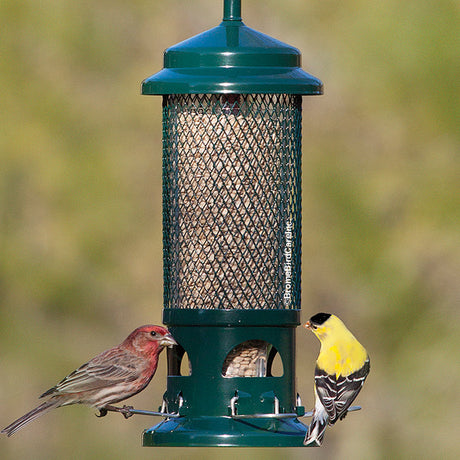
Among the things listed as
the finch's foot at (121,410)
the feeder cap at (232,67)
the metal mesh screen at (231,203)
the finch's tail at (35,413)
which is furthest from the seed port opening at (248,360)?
the feeder cap at (232,67)

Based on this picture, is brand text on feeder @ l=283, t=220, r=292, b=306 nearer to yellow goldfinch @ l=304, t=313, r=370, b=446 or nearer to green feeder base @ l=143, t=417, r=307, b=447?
yellow goldfinch @ l=304, t=313, r=370, b=446

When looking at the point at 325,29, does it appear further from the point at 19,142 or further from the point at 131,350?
the point at 131,350

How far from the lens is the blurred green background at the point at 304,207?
49.8 feet

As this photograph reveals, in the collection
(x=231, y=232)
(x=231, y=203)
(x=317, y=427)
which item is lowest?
(x=317, y=427)

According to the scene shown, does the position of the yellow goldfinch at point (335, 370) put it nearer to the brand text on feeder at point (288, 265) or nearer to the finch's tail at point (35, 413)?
the brand text on feeder at point (288, 265)

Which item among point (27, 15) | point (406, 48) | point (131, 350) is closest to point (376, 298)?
point (406, 48)

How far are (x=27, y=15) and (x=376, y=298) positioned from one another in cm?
542

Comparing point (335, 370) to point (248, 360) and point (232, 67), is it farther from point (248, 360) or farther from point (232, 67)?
point (232, 67)

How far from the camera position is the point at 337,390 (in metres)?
8.69

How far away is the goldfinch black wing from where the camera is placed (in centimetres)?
860

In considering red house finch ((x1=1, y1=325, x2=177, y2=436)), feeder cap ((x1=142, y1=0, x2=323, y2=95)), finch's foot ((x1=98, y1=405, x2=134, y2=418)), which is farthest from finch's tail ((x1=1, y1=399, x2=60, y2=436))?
feeder cap ((x1=142, y1=0, x2=323, y2=95))

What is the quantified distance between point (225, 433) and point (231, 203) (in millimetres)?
1414

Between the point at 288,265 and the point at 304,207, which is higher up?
the point at 288,265

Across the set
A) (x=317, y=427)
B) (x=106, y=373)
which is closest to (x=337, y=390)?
(x=317, y=427)
